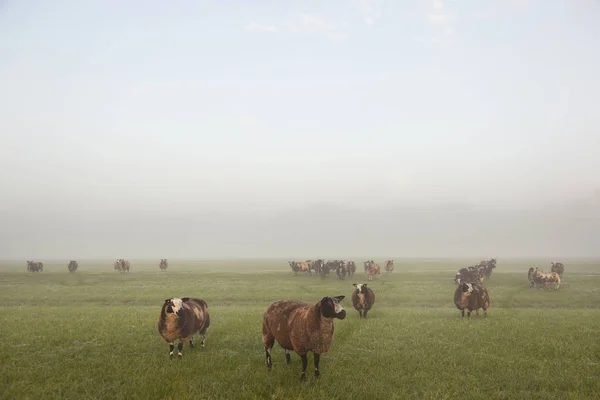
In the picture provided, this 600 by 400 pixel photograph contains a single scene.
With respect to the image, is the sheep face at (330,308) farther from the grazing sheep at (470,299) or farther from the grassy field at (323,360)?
the grazing sheep at (470,299)

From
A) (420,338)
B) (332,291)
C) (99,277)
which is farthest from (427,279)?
(99,277)

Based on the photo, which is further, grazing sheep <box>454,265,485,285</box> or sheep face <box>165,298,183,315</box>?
grazing sheep <box>454,265,485,285</box>

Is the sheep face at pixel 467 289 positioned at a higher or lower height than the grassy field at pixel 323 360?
higher

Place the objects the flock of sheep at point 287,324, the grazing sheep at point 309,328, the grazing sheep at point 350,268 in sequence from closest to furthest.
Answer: the grazing sheep at point 309,328 < the flock of sheep at point 287,324 < the grazing sheep at point 350,268

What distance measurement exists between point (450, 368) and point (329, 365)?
3.99m

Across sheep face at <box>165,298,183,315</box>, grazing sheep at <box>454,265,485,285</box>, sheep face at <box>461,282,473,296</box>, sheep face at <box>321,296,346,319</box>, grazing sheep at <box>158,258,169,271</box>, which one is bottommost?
grazing sheep at <box>158,258,169,271</box>

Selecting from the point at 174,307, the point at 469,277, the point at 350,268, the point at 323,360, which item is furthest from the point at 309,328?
the point at 350,268

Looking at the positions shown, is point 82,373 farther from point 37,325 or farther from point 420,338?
point 420,338

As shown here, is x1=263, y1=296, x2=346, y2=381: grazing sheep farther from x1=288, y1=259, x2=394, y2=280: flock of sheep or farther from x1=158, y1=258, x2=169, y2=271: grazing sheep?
x1=158, y1=258, x2=169, y2=271: grazing sheep

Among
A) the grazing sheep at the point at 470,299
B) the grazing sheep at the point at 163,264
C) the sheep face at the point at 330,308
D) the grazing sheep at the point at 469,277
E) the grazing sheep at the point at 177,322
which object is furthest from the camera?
the grazing sheep at the point at 163,264

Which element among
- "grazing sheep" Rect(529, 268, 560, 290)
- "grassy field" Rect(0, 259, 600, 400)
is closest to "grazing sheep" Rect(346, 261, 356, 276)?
"grazing sheep" Rect(529, 268, 560, 290)

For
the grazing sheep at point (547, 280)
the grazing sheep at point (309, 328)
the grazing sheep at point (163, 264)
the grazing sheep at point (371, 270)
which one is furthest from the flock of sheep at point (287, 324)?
the grazing sheep at point (163, 264)

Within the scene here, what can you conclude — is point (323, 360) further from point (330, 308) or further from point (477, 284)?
point (477, 284)

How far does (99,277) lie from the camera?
50344 millimetres
